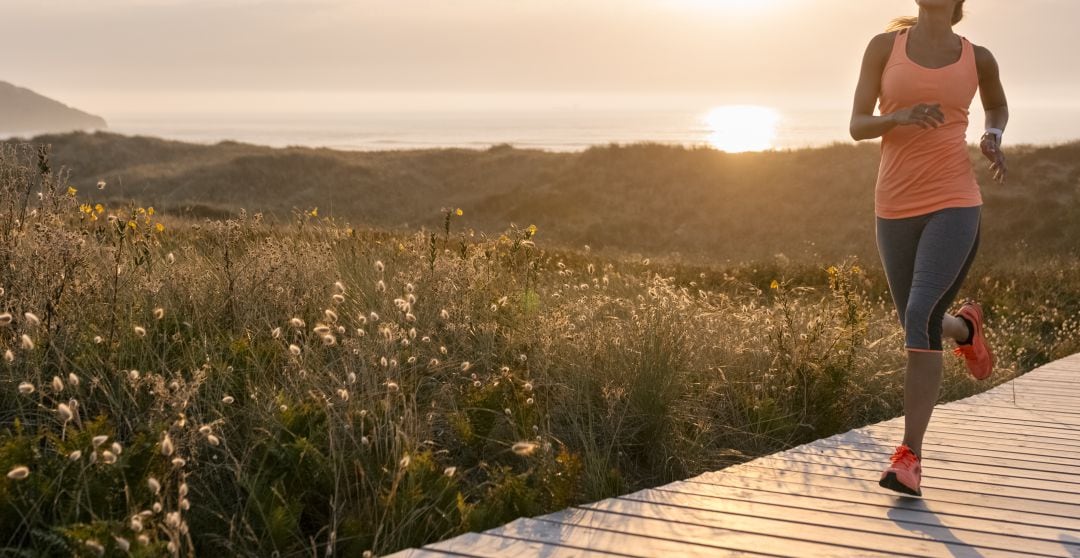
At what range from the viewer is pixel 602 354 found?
6.00m

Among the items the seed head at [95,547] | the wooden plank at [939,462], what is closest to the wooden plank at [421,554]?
the seed head at [95,547]

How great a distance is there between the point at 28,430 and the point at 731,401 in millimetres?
3866

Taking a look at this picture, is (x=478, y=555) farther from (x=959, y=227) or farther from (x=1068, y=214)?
(x=1068, y=214)

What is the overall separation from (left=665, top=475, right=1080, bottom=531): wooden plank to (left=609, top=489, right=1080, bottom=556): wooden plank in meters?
0.01

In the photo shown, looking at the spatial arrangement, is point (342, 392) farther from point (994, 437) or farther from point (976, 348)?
point (994, 437)

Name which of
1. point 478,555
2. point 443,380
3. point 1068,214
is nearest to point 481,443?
point 443,380

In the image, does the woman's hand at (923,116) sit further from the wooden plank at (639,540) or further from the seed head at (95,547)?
the seed head at (95,547)

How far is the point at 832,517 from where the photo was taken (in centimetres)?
407

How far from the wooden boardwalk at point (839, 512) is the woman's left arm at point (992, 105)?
4.88ft

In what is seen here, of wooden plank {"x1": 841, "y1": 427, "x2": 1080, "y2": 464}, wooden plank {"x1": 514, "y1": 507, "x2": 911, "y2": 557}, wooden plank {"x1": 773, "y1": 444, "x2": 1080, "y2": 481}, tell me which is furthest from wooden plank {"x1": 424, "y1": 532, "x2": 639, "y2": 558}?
wooden plank {"x1": 841, "y1": 427, "x2": 1080, "y2": 464}

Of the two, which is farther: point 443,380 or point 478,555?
point 443,380

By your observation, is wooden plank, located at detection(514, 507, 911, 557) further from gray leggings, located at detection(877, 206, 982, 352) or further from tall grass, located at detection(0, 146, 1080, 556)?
gray leggings, located at detection(877, 206, 982, 352)

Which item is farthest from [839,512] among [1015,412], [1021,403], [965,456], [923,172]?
[1021,403]

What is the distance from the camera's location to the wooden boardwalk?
3674 millimetres
